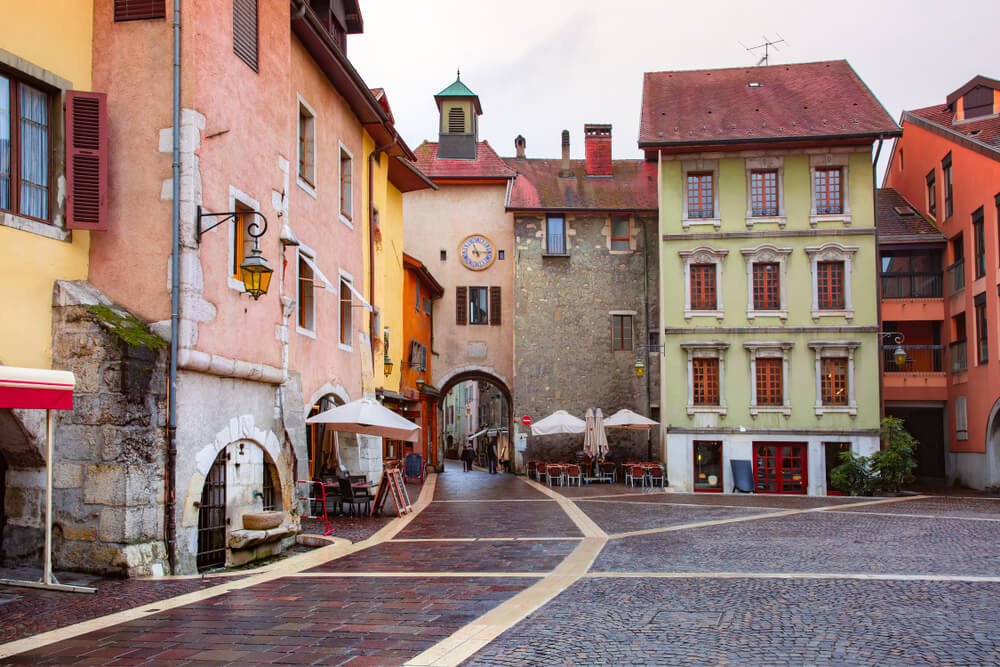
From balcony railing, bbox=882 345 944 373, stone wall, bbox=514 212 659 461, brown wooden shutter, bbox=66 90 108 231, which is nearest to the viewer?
brown wooden shutter, bbox=66 90 108 231

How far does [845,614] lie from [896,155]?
36.2m

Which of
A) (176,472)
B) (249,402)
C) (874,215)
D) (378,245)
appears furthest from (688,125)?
(176,472)

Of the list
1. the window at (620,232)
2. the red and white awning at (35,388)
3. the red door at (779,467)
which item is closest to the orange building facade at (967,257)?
the red door at (779,467)

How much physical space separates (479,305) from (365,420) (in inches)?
843

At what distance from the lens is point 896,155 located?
135 ft

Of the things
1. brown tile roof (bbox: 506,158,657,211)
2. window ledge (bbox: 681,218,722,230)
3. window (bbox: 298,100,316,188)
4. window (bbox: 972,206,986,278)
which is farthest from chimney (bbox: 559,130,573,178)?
window (bbox: 298,100,316,188)

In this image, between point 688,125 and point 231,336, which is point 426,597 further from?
point 688,125

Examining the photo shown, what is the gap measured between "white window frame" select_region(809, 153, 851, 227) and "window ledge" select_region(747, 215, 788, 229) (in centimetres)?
87

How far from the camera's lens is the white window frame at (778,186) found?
32406 millimetres

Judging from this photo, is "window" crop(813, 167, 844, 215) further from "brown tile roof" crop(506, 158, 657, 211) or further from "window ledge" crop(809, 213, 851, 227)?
"brown tile roof" crop(506, 158, 657, 211)

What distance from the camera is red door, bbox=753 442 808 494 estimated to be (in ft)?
103

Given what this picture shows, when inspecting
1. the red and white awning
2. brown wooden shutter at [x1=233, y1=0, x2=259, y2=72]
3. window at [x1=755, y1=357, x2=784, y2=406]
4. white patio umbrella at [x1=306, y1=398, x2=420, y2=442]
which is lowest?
white patio umbrella at [x1=306, y1=398, x2=420, y2=442]

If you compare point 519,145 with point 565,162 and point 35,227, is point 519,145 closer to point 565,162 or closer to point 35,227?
point 565,162

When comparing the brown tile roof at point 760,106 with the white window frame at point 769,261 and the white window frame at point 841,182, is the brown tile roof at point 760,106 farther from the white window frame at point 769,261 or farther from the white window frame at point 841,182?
the white window frame at point 769,261
